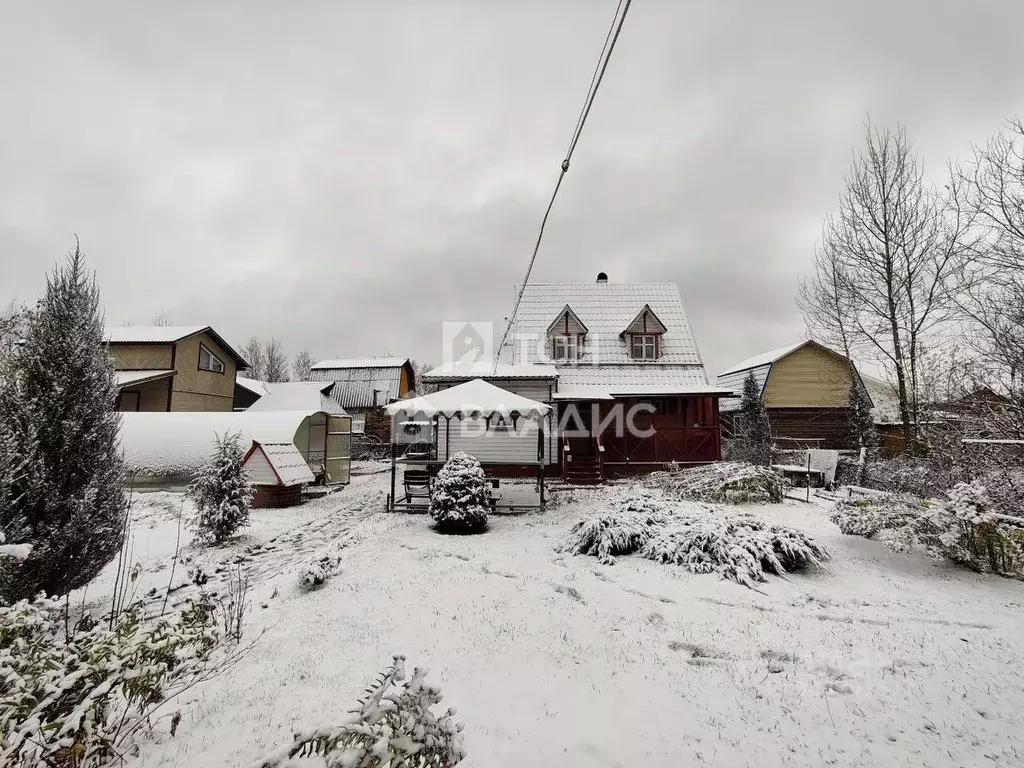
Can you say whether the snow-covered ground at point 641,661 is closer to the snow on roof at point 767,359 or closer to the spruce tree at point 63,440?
the spruce tree at point 63,440

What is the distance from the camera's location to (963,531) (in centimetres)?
646

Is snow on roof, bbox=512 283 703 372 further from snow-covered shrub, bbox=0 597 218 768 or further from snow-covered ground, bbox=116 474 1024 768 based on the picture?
snow-covered shrub, bbox=0 597 218 768

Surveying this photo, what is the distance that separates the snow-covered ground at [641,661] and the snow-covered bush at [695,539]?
293mm

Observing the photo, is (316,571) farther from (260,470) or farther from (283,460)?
(283,460)

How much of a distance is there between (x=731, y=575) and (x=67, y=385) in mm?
8159

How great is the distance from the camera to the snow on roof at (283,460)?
12477 mm

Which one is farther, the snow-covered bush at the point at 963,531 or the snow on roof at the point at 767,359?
the snow on roof at the point at 767,359

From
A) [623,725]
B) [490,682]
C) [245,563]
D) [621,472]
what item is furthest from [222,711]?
[621,472]

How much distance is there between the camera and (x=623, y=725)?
124 inches

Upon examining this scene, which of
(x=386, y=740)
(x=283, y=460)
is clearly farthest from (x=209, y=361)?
(x=386, y=740)

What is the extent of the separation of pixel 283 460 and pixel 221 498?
4338 mm

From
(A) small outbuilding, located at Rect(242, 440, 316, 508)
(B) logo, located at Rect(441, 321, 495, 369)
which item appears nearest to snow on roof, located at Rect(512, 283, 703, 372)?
(B) logo, located at Rect(441, 321, 495, 369)

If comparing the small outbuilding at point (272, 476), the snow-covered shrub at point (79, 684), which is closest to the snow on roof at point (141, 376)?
the small outbuilding at point (272, 476)

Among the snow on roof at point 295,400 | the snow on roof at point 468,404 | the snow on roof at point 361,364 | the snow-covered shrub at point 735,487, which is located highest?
the snow on roof at point 361,364
